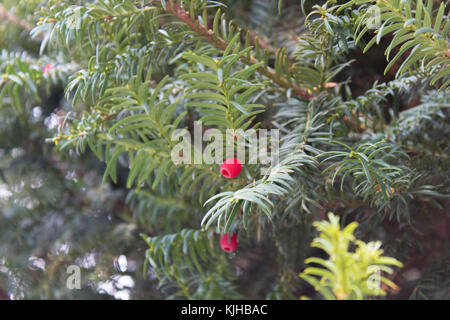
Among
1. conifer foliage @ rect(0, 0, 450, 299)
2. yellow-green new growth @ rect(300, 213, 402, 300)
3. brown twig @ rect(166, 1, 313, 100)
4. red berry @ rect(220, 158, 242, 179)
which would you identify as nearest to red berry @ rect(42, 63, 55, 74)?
conifer foliage @ rect(0, 0, 450, 299)

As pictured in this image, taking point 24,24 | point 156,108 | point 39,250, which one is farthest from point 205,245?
point 24,24

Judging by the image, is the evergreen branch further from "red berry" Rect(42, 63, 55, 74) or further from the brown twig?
the brown twig

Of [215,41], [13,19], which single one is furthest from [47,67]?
[215,41]

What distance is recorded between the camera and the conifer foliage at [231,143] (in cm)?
38

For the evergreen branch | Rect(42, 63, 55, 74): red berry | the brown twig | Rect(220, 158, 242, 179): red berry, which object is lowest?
Rect(220, 158, 242, 179): red berry

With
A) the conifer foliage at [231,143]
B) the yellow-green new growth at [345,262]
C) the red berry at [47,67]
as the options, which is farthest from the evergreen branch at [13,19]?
the yellow-green new growth at [345,262]

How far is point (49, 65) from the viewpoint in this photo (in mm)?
621

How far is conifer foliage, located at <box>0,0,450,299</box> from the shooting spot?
0.38 m

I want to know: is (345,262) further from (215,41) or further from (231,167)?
(215,41)

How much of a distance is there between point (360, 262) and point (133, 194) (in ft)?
1.69

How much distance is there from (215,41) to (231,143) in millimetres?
127

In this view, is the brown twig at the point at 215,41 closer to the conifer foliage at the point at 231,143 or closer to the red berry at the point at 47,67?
the conifer foliage at the point at 231,143

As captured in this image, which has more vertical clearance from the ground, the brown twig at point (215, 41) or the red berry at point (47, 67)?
the red berry at point (47, 67)
